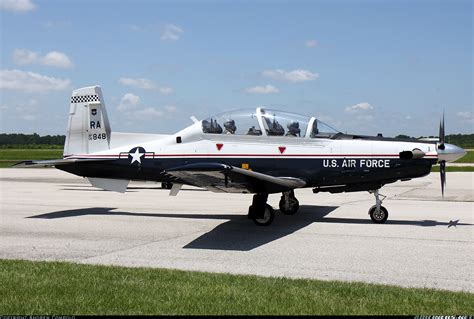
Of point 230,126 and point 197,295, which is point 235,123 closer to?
point 230,126

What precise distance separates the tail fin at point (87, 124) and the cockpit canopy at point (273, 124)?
340 centimetres

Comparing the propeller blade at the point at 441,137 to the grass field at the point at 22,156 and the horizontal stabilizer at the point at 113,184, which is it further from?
the grass field at the point at 22,156

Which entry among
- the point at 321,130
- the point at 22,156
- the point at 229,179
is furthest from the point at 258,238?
the point at 22,156

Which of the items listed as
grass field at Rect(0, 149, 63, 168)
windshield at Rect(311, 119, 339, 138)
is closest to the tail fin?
windshield at Rect(311, 119, 339, 138)

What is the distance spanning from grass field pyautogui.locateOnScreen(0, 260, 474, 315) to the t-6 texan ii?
11.6 ft

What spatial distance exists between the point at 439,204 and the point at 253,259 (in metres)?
9.09

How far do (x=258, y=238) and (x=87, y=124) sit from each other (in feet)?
18.7

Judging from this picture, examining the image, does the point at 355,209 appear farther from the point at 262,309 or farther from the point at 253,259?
the point at 262,309

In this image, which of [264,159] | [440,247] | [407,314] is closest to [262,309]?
[407,314]

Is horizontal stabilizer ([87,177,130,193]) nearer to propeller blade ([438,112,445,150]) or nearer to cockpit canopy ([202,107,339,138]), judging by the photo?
cockpit canopy ([202,107,339,138])

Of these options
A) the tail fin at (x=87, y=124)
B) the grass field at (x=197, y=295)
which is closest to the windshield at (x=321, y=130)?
the tail fin at (x=87, y=124)

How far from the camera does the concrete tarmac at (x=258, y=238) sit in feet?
22.6

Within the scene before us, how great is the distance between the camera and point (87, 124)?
12.5 m

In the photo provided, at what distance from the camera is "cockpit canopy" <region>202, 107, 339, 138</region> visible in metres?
10.7
